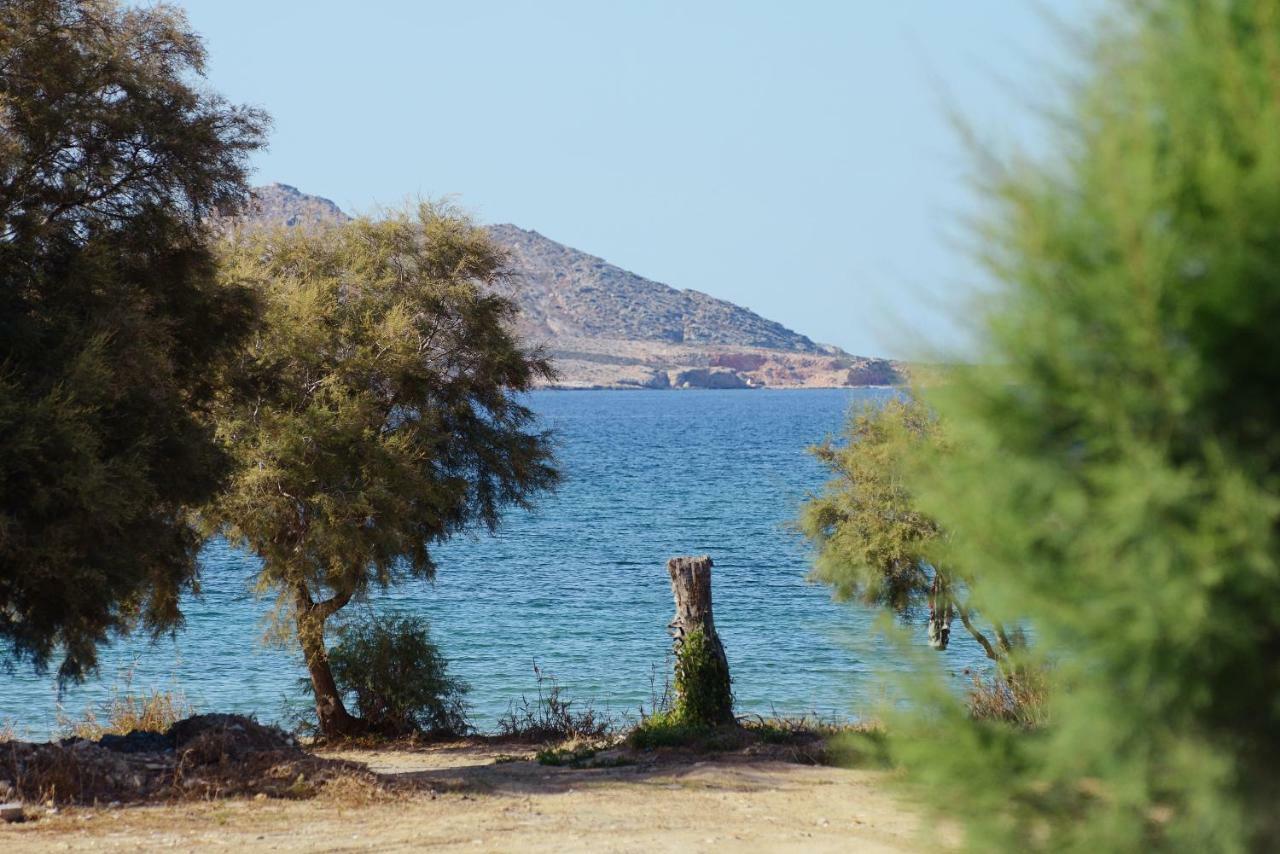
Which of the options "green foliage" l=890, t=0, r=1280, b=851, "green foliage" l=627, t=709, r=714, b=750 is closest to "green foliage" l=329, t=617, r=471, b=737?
"green foliage" l=627, t=709, r=714, b=750

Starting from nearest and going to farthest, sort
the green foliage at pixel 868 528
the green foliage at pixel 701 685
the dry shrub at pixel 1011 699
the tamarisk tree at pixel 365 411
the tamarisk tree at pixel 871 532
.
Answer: the dry shrub at pixel 1011 699 → the green foliage at pixel 701 685 → the tamarisk tree at pixel 365 411 → the tamarisk tree at pixel 871 532 → the green foliage at pixel 868 528

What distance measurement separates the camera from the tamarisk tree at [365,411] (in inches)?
703

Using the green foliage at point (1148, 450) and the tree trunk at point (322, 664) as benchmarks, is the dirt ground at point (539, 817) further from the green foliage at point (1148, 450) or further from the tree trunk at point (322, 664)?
the tree trunk at point (322, 664)

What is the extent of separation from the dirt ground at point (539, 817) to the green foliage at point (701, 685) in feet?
8.86

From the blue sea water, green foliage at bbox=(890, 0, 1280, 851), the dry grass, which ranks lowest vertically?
the blue sea water

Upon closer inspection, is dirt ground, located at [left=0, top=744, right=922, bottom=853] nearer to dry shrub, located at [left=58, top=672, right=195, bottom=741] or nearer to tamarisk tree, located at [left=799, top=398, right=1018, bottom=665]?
dry shrub, located at [left=58, top=672, right=195, bottom=741]

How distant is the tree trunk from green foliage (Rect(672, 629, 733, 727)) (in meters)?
5.89

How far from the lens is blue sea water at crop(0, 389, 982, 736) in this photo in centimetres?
2612

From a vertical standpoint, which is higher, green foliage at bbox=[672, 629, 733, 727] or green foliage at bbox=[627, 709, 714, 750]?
green foliage at bbox=[672, 629, 733, 727]

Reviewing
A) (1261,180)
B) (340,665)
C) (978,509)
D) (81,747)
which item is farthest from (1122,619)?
(340,665)

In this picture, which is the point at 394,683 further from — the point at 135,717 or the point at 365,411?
the point at 365,411

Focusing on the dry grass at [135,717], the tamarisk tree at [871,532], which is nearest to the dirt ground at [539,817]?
the dry grass at [135,717]

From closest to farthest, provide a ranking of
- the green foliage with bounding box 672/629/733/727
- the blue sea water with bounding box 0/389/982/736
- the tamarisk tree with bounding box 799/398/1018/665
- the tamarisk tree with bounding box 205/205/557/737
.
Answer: the green foliage with bounding box 672/629/733/727, the tamarisk tree with bounding box 205/205/557/737, the tamarisk tree with bounding box 799/398/1018/665, the blue sea water with bounding box 0/389/982/736

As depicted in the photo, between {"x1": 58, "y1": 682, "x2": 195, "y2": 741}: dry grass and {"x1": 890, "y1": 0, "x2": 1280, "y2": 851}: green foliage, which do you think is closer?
{"x1": 890, "y1": 0, "x2": 1280, "y2": 851}: green foliage
